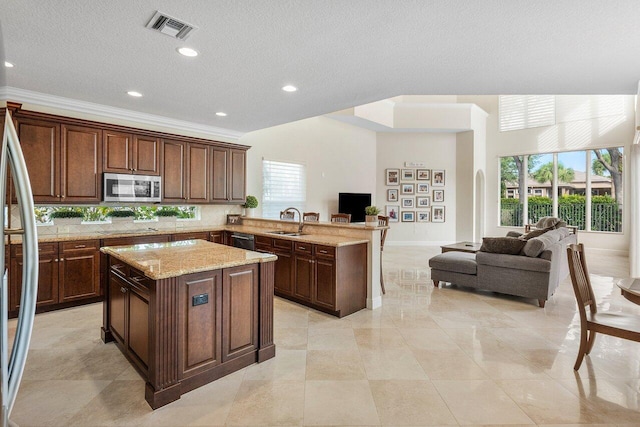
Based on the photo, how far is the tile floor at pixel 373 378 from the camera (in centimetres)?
204

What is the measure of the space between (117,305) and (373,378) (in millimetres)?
2272

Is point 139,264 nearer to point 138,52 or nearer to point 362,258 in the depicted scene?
point 138,52

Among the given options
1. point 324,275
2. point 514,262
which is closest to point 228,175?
point 324,275

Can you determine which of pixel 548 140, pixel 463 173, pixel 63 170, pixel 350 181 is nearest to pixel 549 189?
pixel 548 140

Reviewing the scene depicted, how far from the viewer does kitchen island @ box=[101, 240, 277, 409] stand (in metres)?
2.15

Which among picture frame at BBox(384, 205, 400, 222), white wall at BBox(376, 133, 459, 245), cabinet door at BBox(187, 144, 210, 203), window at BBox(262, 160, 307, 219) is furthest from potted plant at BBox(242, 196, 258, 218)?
picture frame at BBox(384, 205, 400, 222)

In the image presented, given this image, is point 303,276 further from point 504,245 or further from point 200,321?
point 504,245

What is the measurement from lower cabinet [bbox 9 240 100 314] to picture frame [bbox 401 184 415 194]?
7930 mm

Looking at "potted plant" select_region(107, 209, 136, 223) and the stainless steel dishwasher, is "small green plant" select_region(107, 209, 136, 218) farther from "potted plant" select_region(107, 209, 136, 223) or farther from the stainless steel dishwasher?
the stainless steel dishwasher

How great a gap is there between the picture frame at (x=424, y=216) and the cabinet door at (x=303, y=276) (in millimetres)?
6593

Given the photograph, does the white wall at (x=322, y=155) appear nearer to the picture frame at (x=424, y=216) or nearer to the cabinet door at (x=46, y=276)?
the picture frame at (x=424, y=216)

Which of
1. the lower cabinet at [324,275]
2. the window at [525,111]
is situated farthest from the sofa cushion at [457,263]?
the window at [525,111]

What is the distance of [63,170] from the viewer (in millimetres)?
4137

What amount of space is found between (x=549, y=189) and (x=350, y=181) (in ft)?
19.3
